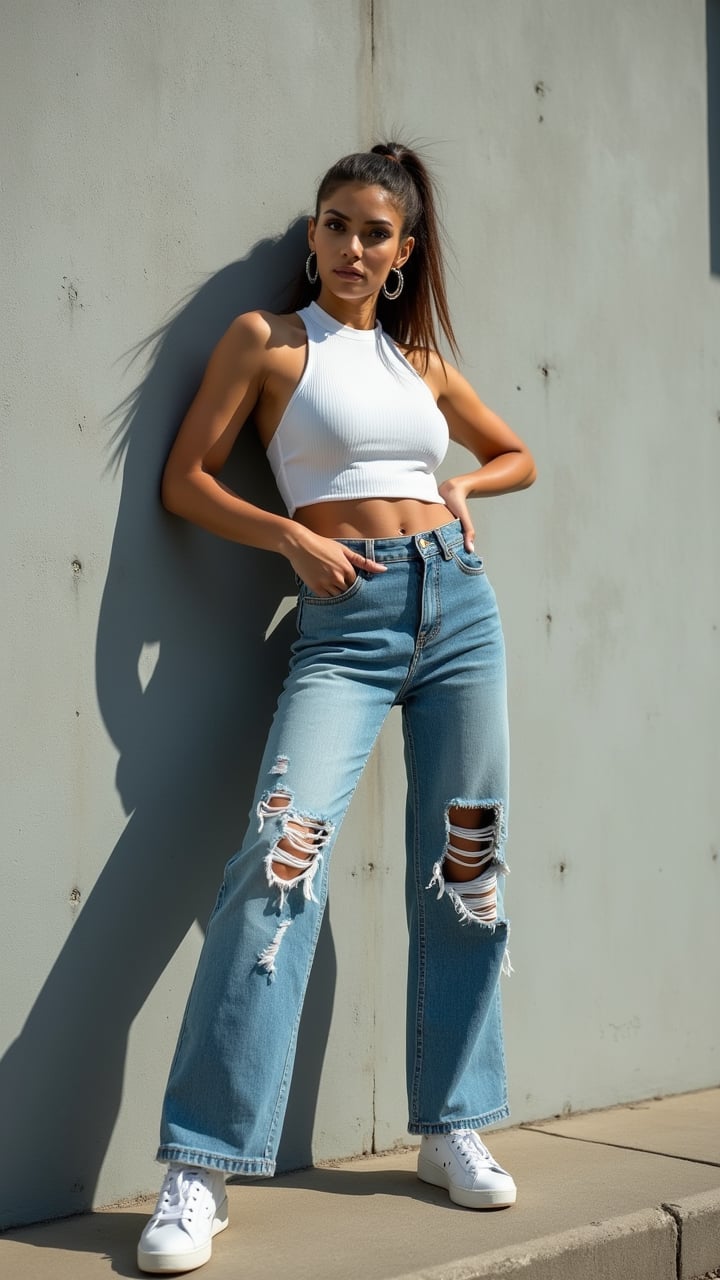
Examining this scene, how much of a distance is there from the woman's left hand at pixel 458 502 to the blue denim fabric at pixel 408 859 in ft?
0.16

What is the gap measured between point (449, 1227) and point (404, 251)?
200 cm

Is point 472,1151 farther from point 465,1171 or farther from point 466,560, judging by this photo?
point 466,560

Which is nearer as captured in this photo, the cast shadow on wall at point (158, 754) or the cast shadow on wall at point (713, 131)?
the cast shadow on wall at point (158, 754)

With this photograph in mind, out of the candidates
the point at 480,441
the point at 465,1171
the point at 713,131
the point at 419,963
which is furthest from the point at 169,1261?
the point at 713,131

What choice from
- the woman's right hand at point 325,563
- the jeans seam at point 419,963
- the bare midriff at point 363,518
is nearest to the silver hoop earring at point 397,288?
the bare midriff at point 363,518

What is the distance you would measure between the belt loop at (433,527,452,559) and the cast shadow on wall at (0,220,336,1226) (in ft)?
1.27

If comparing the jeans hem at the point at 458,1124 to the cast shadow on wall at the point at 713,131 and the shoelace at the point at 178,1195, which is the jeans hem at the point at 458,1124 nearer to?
the shoelace at the point at 178,1195

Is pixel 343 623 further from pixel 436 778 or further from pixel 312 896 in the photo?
pixel 312 896

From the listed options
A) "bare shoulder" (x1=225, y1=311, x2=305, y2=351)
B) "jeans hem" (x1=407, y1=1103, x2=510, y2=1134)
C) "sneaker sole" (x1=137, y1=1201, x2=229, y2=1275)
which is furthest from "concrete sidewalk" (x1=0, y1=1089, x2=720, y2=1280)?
"bare shoulder" (x1=225, y1=311, x2=305, y2=351)

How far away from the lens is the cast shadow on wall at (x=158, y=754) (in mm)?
2637

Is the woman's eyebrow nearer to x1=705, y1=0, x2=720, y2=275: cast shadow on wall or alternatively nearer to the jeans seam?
the jeans seam

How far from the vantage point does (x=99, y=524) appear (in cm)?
273

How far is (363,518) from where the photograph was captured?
111 inches

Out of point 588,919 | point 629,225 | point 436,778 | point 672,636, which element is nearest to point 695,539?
point 672,636
